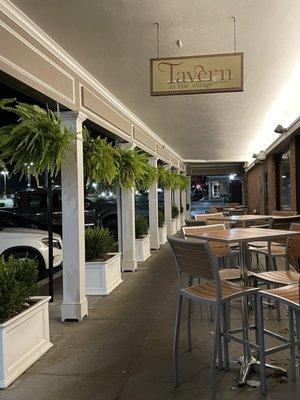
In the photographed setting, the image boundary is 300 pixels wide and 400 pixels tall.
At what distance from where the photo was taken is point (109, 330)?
4.30 meters

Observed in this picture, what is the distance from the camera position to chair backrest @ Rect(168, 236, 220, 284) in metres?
2.68

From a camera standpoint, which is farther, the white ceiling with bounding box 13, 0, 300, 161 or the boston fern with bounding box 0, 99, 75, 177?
the boston fern with bounding box 0, 99, 75, 177

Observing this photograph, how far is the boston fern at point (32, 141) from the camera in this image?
3758 mm

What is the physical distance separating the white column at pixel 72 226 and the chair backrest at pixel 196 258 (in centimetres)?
194

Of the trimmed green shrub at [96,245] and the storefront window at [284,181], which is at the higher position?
the storefront window at [284,181]

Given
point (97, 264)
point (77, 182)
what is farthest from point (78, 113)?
point (97, 264)

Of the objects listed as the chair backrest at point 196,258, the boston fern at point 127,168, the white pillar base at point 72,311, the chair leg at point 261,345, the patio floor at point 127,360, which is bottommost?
the patio floor at point 127,360

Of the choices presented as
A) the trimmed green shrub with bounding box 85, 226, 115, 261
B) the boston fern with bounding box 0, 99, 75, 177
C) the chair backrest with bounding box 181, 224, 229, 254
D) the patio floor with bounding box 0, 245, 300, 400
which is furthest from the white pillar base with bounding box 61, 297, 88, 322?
the boston fern with bounding box 0, 99, 75, 177

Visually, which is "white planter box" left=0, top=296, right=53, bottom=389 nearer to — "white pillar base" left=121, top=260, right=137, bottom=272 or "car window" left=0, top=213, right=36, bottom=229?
"white pillar base" left=121, top=260, right=137, bottom=272

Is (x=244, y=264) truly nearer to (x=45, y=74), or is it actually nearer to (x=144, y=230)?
(x=45, y=74)

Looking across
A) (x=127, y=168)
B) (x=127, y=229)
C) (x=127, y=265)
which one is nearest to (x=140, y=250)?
(x=127, y=265)

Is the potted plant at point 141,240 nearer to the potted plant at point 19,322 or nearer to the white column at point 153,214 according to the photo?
the white column at point 153,214

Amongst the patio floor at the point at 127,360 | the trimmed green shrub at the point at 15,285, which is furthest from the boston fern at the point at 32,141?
the patio floor at the point at 127,360

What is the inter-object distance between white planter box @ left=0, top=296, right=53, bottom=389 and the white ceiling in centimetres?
249
